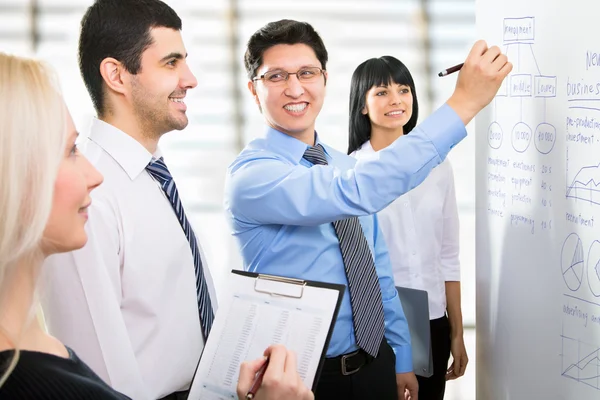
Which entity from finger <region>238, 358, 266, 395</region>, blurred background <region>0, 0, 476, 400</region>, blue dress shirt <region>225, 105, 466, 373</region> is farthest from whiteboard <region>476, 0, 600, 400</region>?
blurred background <region>0, 0, 476, 400</region>

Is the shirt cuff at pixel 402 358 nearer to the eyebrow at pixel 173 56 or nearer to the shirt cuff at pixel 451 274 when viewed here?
the shirt cuff at pixel 451 274

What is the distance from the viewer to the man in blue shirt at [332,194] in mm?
1594

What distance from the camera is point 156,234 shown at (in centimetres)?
154

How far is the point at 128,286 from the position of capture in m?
1.47

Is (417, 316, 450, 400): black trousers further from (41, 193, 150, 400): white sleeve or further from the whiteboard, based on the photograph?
(41, 193, 150, 400): white sleeve

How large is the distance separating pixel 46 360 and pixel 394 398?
123 cm

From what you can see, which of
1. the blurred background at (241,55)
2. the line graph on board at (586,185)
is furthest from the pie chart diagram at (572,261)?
the blurred background at (241,55)

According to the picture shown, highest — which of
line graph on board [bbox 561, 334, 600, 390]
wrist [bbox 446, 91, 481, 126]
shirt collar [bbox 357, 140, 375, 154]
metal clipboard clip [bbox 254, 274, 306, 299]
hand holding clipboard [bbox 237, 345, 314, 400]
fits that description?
wrist [bbox 446, 91, 481, 126]

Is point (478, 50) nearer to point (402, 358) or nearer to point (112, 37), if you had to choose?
point (112, 37)

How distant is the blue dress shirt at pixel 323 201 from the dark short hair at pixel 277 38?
23 cm

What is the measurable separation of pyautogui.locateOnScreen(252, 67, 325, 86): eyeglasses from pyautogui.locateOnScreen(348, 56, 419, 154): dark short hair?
0.79 meters

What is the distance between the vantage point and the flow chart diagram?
1.75 m

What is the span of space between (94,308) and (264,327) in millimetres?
352

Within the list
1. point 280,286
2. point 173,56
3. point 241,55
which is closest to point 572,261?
point 280,286
